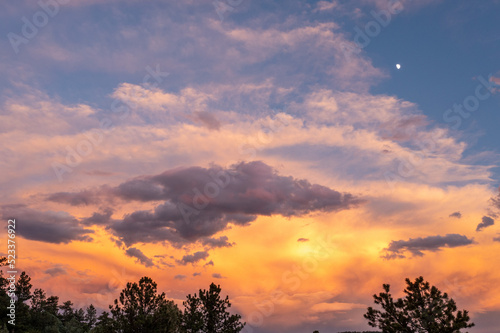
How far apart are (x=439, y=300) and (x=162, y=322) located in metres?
27.4

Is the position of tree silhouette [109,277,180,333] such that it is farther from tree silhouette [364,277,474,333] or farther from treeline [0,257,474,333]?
tree silhouette [364,277,474,333]

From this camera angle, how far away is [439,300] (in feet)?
112

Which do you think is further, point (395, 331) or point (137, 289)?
point (137, 289)

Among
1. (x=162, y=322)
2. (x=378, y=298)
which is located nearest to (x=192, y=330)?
(x=162, y=322)

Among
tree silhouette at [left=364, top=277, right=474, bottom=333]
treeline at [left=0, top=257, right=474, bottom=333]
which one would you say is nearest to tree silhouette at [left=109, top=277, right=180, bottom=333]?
treeline at [left=0, top=257, right=474, bottom=333]

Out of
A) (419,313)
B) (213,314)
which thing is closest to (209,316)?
(213,314)

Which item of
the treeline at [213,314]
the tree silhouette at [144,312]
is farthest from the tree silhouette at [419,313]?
the tree silhouette at [144,312]

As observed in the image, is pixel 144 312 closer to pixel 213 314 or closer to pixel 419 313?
pixel 213 314

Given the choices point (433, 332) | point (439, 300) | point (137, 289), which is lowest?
point (433, 332)

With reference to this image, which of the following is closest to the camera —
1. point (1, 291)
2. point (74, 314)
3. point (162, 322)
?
point (162, 322)

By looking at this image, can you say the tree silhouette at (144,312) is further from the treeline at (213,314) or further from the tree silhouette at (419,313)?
the tree silhouette at (419,313)

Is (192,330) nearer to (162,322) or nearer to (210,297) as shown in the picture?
(210,297)

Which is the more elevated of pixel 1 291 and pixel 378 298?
pixel 1 291

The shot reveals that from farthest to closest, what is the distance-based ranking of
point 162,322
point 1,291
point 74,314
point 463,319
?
point 74,314 → point 1,291 → point 162,322 → point 463,319
